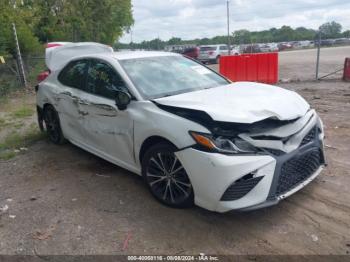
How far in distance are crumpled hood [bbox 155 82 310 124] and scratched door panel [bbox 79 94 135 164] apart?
58 centimetres

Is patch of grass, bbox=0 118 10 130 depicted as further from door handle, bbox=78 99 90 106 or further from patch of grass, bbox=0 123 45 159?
door handle, bbox=78 99 90 106

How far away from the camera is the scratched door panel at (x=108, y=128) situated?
4473 mm

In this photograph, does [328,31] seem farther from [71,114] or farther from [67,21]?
[71,114]

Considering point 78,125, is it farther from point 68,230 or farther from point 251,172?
point 251,172

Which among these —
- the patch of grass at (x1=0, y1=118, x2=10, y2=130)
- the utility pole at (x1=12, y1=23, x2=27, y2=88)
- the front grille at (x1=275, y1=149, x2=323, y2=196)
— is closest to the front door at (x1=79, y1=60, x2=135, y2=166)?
the front grille at (x1=275, y1=149, x2=323, y2=196)

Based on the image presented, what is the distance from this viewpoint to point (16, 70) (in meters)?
15.8

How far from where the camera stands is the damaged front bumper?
3406 millimetres

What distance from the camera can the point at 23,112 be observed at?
405 inches

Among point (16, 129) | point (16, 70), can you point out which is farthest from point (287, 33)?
point (16, 129)

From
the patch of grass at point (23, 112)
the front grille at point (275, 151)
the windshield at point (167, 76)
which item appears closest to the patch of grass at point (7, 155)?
the windshield at point (167, 76)

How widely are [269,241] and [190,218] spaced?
2.76 ft

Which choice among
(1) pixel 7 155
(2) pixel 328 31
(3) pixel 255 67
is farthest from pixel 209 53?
(1) pixel 7 155

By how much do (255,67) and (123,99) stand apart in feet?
31.3

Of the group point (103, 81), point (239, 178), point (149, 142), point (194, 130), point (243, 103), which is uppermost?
point (103, 81)
